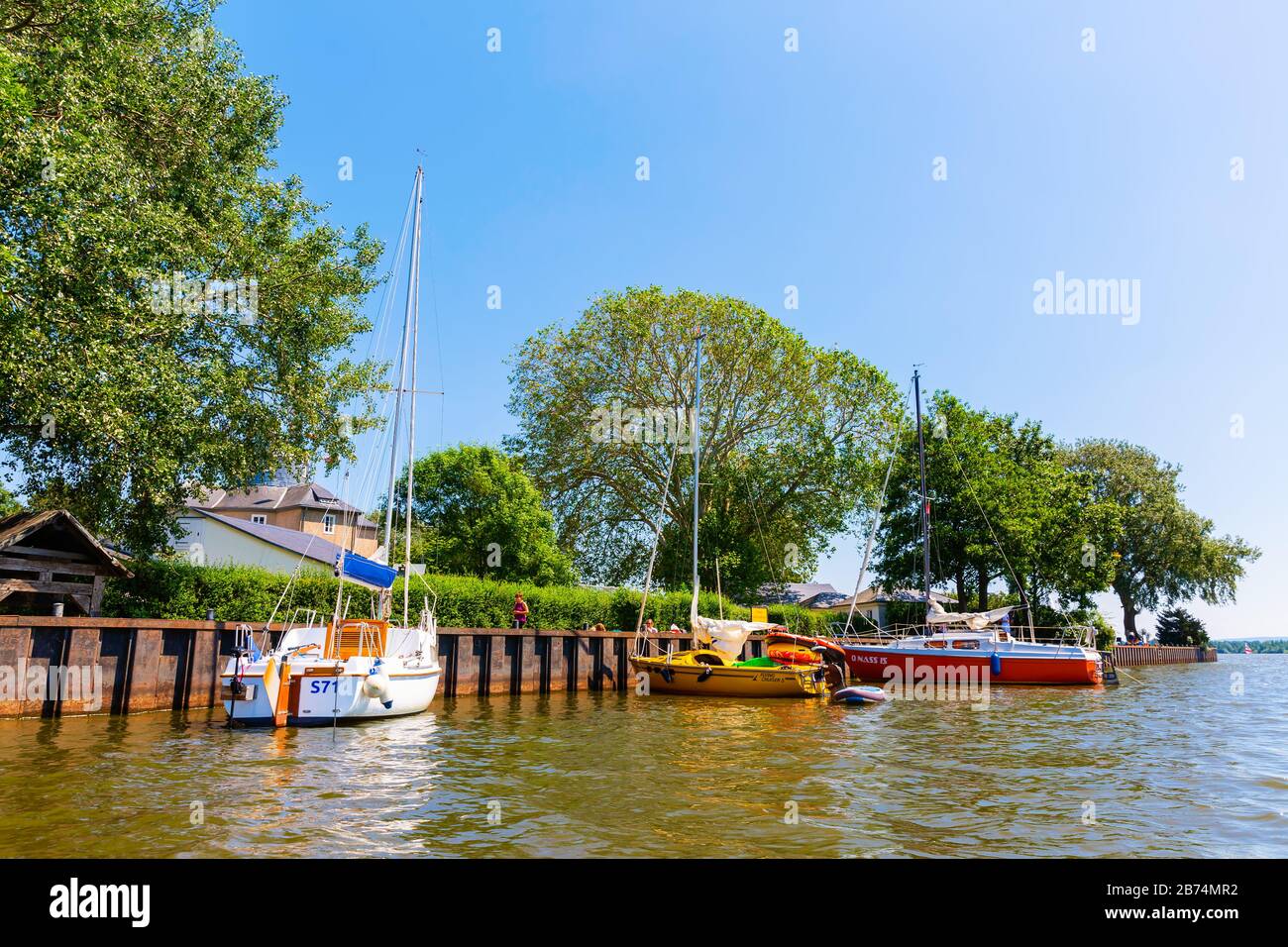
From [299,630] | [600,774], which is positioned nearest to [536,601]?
[299,630]

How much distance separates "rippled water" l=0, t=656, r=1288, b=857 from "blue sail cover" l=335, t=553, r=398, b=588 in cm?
344

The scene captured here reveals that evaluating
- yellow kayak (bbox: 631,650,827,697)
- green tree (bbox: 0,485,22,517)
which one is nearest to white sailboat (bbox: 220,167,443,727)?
yellow kayak (bbox: 631,650,827,697)

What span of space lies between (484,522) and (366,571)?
2865cm

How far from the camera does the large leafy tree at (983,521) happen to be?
49.1 meters

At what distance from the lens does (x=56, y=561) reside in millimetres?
18984

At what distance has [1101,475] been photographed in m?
72.6

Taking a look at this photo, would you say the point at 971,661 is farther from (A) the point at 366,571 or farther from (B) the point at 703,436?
(A) the point at 366,571

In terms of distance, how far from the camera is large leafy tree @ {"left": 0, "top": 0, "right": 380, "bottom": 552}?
14930mm

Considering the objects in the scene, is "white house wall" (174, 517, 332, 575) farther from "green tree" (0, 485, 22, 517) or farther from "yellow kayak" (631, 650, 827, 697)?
"yellow kayak" (631, 650, 827, 697)

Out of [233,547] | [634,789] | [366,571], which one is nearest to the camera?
[634,789]

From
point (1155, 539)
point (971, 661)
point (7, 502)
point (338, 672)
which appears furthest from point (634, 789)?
point (1155, 539)
